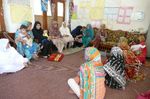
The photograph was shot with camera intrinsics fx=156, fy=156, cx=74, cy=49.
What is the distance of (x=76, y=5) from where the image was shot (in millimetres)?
6137

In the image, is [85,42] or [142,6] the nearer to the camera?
[142,6]

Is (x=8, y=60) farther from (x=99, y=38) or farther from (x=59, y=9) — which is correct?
(x=59, y=9)

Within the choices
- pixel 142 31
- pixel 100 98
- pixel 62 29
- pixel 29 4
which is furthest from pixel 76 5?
pixel 100 98

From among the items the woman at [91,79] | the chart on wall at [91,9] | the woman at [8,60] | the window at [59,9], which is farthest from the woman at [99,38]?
the woman at [91,79]

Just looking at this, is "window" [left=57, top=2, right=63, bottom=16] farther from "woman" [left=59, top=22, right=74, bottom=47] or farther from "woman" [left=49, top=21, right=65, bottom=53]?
"woman" [left=49, top=21, right=65, bottom=53]

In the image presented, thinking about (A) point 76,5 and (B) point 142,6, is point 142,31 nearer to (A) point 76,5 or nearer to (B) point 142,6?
(B) point 142,6

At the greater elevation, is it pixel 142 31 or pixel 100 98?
pixel 142 31

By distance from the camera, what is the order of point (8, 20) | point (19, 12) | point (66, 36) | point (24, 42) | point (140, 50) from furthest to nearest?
1. point (66, 36)
2. point (19, 12)
3. point (8, 20)
4. point (140, 50)
5. point (24, 42)

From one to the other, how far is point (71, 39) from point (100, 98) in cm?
348

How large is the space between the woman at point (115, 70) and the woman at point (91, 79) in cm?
65

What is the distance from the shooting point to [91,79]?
1821 millimetres

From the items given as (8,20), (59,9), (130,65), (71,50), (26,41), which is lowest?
(71,50)

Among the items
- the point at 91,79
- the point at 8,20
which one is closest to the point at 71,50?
the point at 8,20

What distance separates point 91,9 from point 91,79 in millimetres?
4462
